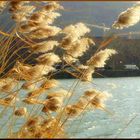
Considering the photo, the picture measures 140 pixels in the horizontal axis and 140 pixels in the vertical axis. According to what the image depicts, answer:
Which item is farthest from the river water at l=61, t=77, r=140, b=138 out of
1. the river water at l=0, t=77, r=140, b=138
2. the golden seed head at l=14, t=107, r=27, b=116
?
the golden seed head at l=14, t=107, r=27, b=116

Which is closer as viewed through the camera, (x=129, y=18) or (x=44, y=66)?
(x=129, y=18)

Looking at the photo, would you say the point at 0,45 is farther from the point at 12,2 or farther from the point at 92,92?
the point at 92,92

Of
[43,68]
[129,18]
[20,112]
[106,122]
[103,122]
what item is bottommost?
[106,122]

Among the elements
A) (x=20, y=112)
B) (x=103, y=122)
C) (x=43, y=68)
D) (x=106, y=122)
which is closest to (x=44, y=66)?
(x=43, y=68)

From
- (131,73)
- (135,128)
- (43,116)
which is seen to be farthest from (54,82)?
(131,73)

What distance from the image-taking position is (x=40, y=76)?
2879mm

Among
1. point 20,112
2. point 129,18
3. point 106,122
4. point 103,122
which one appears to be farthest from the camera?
point 106,122

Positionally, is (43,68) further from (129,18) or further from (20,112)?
(129,18)

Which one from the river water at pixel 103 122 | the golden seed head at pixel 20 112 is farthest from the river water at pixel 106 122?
the golden seed head at pixel 20 112

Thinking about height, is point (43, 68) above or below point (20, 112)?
above

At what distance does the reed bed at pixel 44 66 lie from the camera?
2645mm

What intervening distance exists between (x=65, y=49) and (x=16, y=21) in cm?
35

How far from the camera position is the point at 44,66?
9.17 ft

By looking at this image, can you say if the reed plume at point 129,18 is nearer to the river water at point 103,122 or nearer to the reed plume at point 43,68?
the reed plume at point 43,68
